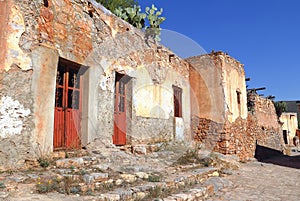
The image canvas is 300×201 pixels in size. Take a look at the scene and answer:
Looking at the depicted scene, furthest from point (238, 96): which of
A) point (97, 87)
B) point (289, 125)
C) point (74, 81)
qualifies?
point (289, 125)

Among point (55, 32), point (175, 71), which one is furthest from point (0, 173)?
point (175, 71)

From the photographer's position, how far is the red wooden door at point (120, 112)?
675cm

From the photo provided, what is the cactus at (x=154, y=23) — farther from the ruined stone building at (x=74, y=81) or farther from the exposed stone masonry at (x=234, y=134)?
the exposed stone masonry at (x=234, y=134)

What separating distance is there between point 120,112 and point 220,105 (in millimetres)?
4759

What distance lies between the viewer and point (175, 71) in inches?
384

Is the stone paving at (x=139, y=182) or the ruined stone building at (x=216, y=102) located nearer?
the stone paving at (x=139, y=182)

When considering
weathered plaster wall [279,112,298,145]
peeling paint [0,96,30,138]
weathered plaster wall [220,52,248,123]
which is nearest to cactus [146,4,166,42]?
weathered plaster wall [220,52,248,123]

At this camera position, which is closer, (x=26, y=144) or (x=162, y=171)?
(x=26, y=144)

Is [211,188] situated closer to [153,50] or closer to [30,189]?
[30,189]

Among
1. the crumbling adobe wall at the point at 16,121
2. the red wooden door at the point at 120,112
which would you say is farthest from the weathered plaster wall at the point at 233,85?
the crumbling adobe wall at the point at 16,121

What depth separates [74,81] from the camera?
18.5 ft

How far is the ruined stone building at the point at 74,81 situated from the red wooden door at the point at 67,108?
2cm

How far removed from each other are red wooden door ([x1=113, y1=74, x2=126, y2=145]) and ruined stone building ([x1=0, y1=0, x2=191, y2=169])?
0.09 feet

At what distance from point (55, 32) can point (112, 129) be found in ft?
8.89
